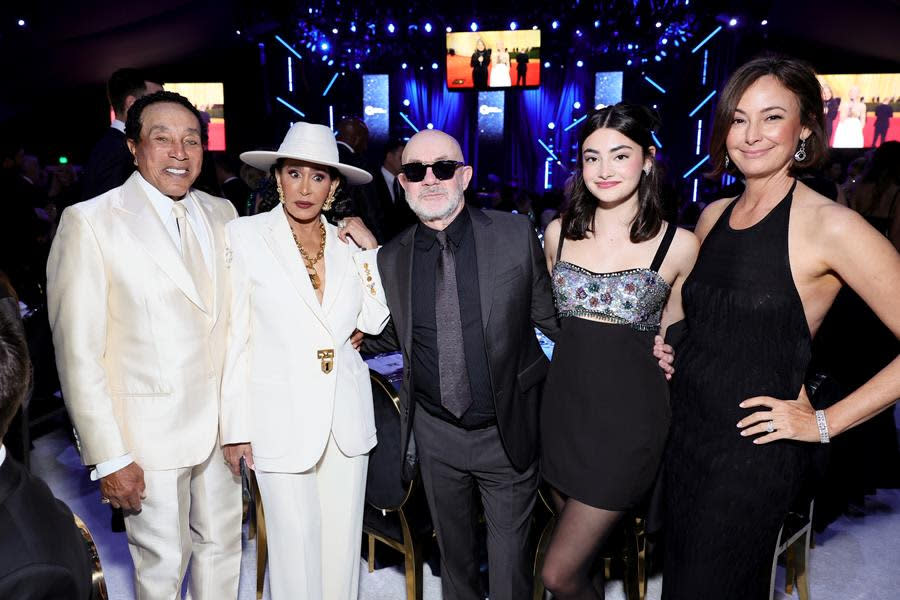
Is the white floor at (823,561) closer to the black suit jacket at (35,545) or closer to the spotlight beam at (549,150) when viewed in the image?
A: the black suit jacket at (35,545)

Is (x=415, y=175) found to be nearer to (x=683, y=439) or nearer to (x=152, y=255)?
(x=152, y=255)

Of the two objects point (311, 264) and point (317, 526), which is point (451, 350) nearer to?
point (311, 264)

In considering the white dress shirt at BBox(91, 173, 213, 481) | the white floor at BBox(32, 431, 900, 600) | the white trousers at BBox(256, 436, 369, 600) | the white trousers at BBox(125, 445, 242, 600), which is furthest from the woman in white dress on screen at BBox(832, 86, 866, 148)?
the white trousers at BBox(125, 445, 242, 600)

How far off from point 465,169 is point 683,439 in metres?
1.11

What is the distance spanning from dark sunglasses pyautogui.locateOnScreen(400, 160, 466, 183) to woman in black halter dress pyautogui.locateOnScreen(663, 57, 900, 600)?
83cm

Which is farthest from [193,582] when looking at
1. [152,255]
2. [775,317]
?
[775,317]

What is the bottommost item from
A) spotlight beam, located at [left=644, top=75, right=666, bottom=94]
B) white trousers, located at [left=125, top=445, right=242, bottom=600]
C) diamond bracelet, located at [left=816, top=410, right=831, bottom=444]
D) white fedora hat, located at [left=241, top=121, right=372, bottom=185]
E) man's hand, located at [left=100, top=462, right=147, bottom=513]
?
white trousers, located at [left=125, top=445, right=242, bottom=600]

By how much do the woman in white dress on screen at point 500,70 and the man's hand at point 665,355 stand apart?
11.9 m

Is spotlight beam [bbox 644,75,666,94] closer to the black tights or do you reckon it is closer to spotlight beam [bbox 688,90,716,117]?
spotlight beam [bbox 688,90,716,117]

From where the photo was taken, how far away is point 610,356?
2096 millimetres

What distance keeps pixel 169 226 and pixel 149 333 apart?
1.17 ft

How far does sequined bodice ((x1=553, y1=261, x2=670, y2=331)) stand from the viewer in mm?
2100

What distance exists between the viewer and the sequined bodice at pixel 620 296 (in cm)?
210

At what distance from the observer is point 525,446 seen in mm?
2246
